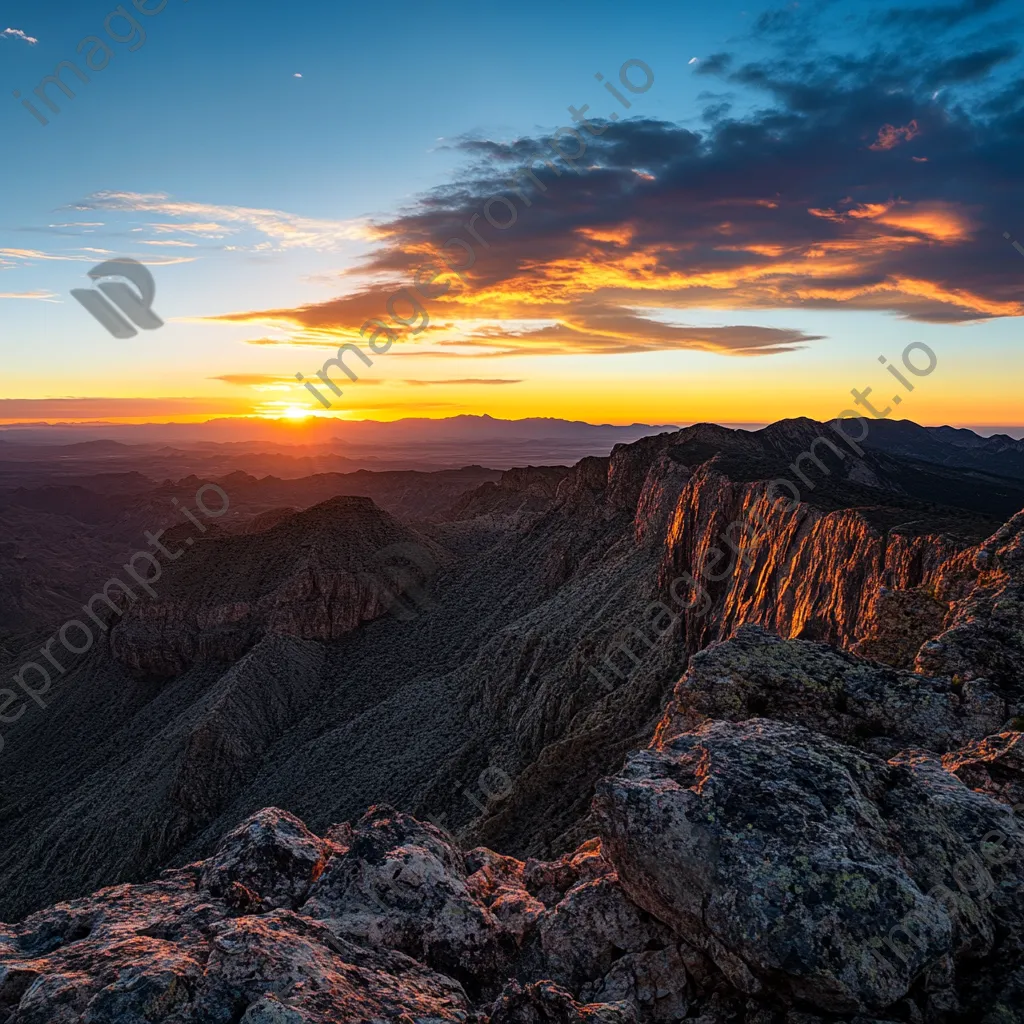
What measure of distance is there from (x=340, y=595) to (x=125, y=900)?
69912 millimetres

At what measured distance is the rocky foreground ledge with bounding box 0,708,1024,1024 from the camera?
769 cm

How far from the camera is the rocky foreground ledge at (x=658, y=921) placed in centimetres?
769

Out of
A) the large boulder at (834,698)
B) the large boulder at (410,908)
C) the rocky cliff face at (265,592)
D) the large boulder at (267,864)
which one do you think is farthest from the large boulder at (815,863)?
the rocky cliff face at (265,592)

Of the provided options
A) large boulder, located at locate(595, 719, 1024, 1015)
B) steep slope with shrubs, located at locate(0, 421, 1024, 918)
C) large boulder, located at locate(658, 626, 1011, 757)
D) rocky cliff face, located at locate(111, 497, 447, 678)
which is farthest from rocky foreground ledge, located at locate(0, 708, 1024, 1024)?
rocky cliff face, located at locate(111, 497, 447, 678)

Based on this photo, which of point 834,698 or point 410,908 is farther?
point 834,698

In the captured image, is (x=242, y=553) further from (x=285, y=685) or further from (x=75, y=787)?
(x=75, y=787)

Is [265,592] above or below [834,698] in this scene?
below

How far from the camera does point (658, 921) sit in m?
9.50

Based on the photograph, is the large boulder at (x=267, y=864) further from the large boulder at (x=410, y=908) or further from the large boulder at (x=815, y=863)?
the large boulder at (x=815, y=863)

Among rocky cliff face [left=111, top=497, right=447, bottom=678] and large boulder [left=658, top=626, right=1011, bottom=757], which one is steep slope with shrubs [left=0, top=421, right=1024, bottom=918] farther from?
rocky cliff face [left=111, top=497, right=447, bottom=678]

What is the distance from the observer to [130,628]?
7862cm

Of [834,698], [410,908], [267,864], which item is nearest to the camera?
[410,908]

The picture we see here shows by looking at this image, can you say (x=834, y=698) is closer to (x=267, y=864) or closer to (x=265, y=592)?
(x=267, y=864)

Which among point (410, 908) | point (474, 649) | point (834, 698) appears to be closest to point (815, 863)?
point (834, 698)
